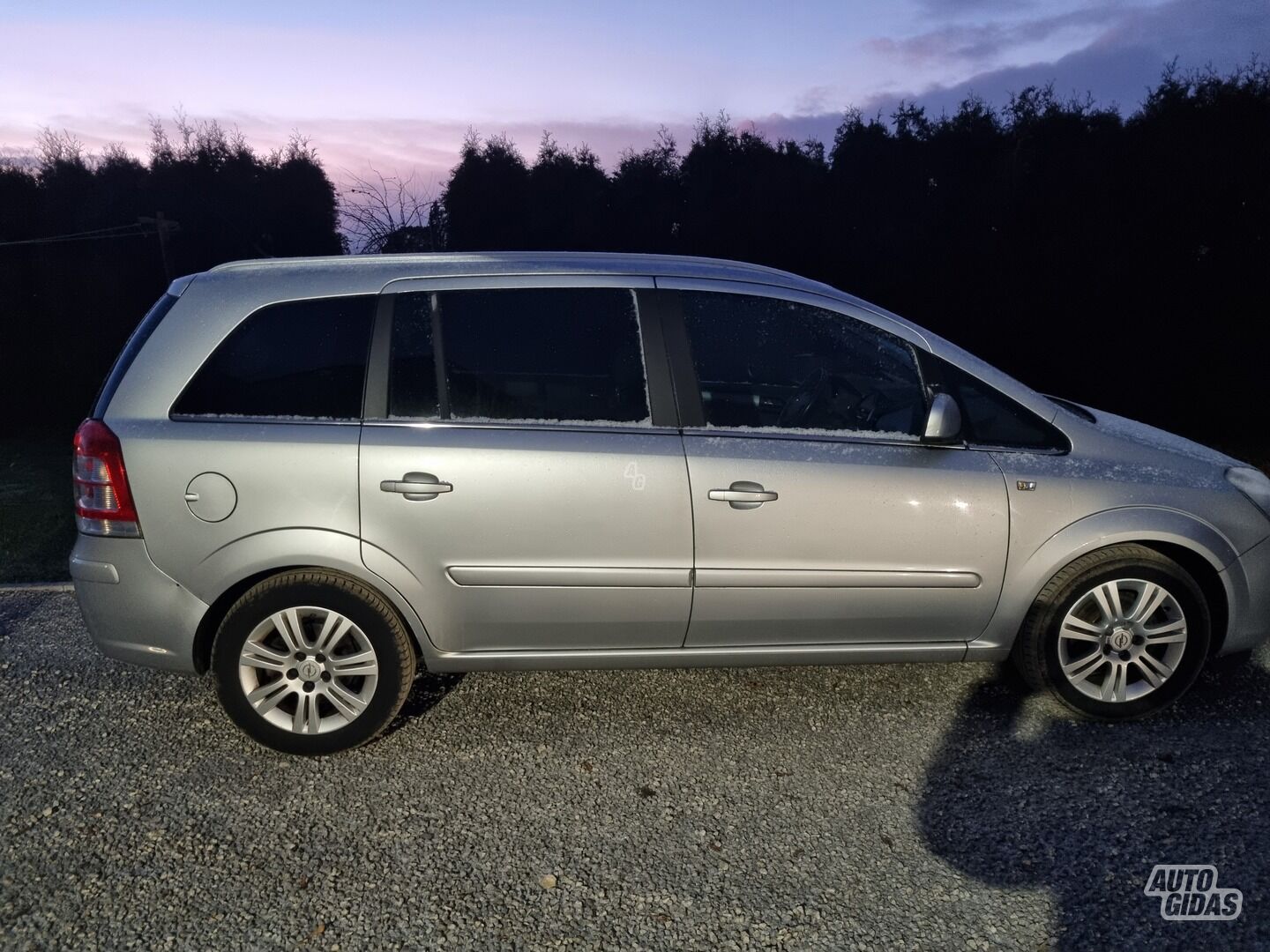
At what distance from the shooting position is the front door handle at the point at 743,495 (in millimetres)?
3451

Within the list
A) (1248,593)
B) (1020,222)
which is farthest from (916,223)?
(1248,593)

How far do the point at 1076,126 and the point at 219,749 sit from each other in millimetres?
15658

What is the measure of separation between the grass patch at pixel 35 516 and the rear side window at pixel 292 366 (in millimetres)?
3348

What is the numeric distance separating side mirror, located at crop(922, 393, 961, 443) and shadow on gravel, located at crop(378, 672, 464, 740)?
2261mm

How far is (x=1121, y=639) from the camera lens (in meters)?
3.71

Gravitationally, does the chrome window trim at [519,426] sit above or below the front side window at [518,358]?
below

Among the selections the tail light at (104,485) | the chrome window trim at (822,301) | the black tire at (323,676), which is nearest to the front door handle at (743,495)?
the chrome window trim at (822,301)

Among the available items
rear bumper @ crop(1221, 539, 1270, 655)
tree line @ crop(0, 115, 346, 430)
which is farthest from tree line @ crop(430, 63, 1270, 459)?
rear bumper @ crop(1221, 539, 1270, 655)

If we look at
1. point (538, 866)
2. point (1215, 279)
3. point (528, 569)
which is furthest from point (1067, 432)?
point (1215, 279)

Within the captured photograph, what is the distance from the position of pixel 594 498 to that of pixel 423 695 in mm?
1311

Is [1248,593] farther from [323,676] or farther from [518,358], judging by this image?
[323,676]

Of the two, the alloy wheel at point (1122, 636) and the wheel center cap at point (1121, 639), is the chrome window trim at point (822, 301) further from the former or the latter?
the wheel center cap at point (1121, 639)

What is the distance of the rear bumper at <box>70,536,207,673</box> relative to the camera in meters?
3.37

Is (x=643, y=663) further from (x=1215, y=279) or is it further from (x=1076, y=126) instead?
(x=1076, y=126)
